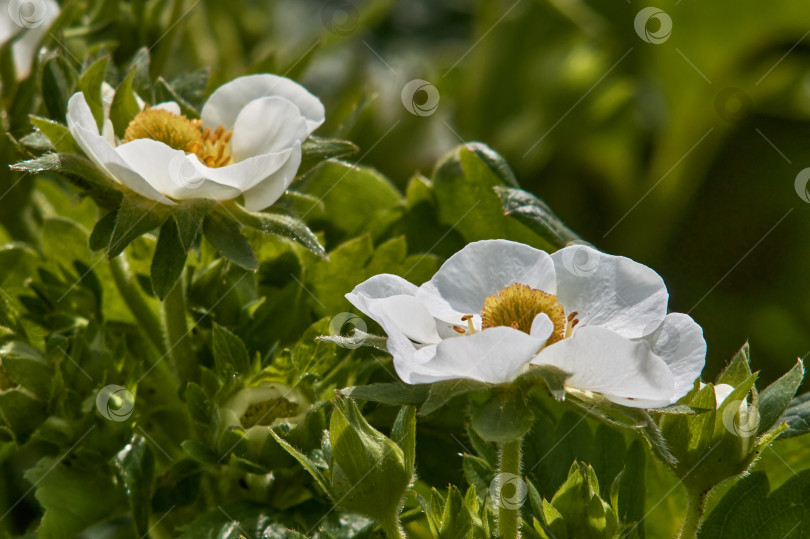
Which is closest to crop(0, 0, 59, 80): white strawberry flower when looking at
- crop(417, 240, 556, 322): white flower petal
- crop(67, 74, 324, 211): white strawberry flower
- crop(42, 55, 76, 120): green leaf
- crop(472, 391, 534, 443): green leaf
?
crop(42, 55, 76, 120): green leaf

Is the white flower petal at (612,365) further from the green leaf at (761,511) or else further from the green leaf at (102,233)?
the green leaf at (102,233)

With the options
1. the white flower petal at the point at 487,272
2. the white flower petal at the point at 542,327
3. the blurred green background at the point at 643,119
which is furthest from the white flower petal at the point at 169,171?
the blurred green background at the point at 643,119

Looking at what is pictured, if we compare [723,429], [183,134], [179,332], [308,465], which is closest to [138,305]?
[179,332]

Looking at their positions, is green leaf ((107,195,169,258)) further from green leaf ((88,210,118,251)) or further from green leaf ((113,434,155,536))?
green leaf ((113,434,155,536))

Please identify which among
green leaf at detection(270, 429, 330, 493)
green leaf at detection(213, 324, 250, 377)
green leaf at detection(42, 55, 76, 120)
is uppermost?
green leaf at detection(270, 429, 330, 493)

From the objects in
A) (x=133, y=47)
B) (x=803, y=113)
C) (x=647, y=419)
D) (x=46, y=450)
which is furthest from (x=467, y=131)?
(x=647, y=419)
